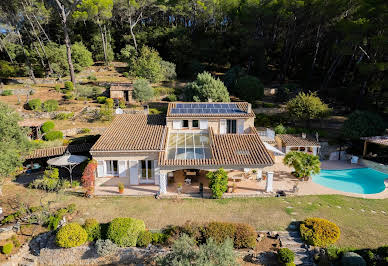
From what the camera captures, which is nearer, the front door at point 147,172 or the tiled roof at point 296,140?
the front door at point 147,172

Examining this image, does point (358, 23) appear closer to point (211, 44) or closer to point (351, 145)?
point (351, 145)

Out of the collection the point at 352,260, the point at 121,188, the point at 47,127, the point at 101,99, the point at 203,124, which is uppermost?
the point at 101,99

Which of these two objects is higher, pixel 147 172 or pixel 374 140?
pixel 374 140

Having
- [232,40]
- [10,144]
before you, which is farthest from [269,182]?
[232,40]

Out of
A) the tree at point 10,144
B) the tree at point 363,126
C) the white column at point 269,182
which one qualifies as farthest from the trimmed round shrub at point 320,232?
the tree at point 10,144

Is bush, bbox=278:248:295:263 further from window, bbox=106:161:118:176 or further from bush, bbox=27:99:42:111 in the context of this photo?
bush, bbox=27:99:42:111

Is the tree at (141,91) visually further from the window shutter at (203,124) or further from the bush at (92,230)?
the bush at (92,230)

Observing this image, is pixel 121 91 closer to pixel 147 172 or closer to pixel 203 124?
pixel 203 124
